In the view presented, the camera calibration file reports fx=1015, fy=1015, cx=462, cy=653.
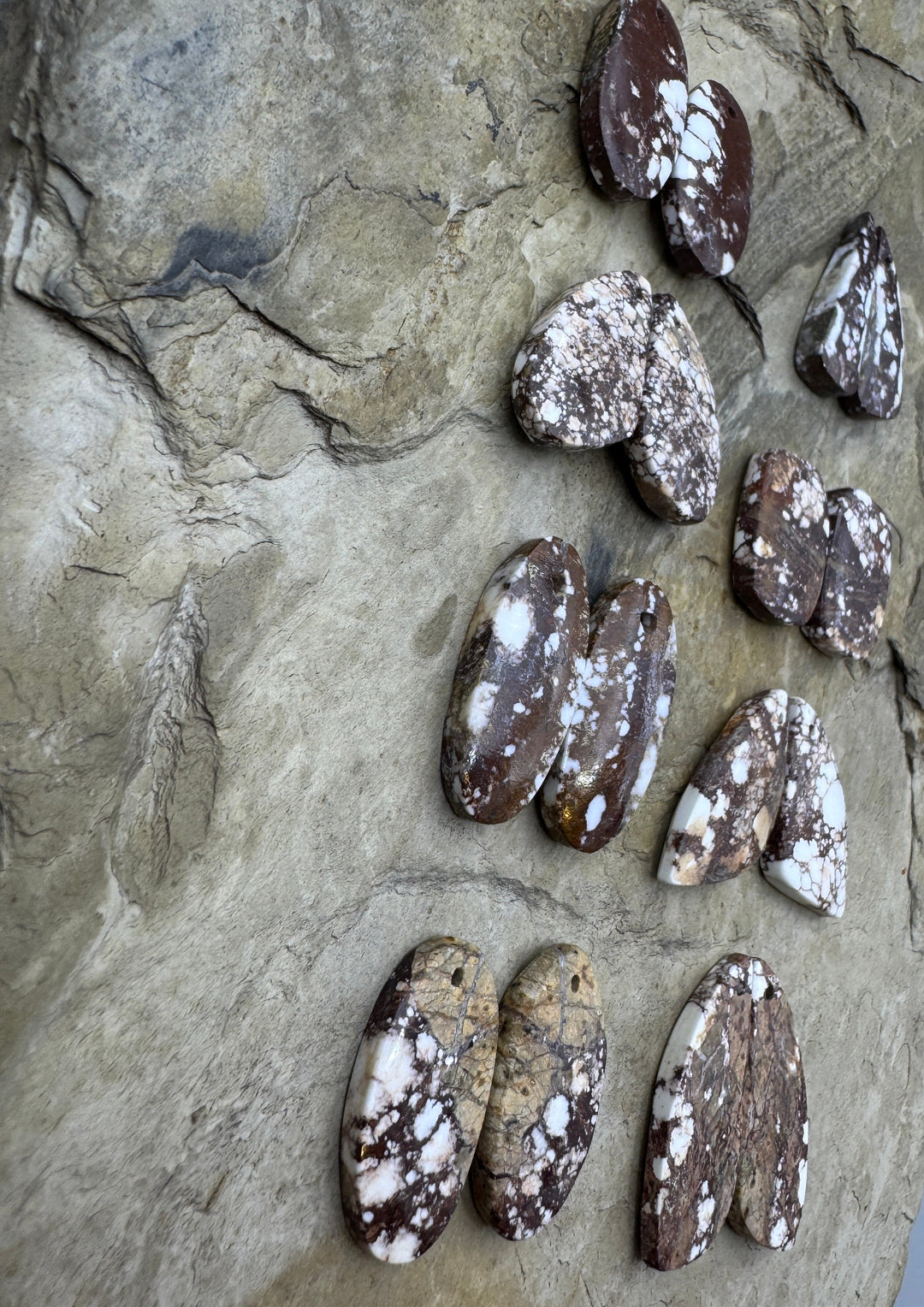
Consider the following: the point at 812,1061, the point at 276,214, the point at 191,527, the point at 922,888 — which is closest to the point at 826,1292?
the point at 812,1061

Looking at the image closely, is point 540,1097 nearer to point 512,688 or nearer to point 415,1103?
point 415,1103

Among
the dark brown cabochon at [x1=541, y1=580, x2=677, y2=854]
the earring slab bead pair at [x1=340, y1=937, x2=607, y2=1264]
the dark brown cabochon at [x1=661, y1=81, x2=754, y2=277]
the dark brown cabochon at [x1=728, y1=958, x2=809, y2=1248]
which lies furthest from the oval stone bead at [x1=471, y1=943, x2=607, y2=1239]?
the dark brown cabochon at [x1=661, y1=81, x2=754, y2=277]

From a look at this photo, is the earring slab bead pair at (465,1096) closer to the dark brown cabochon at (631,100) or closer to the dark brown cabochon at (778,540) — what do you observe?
the dark brown cabochon at (778,540)

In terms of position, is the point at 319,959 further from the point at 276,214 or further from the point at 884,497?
the point at 884,497

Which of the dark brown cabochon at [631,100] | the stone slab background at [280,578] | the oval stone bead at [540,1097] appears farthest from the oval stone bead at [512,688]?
the dark brown cabochon at [631,100]

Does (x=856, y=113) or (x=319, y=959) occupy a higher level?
(x=856, y=113)

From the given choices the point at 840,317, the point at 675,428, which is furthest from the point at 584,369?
the point at 840,317
